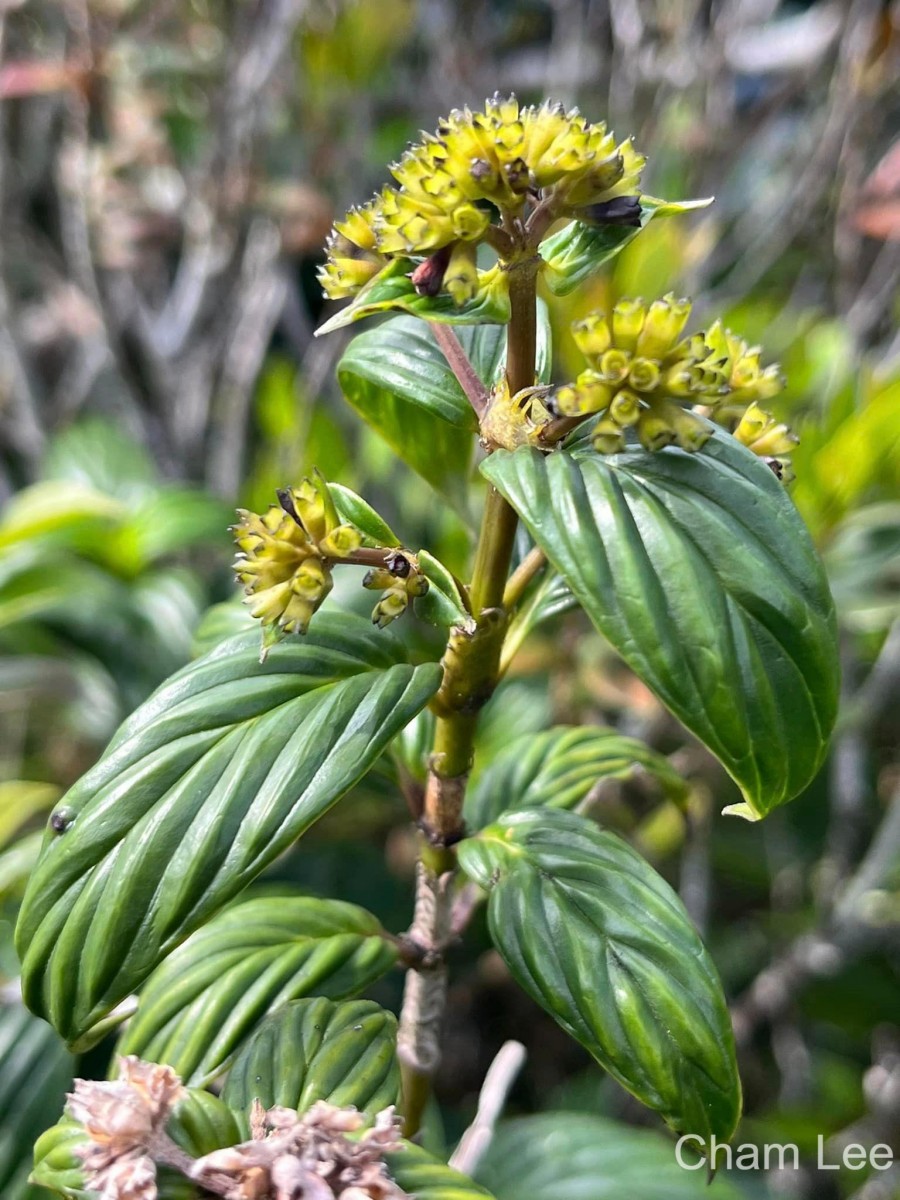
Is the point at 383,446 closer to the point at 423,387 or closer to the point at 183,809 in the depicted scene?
the point at 423,387

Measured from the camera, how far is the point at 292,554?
385 mm

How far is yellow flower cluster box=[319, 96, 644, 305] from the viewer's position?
0.35 m

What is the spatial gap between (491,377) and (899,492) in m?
0.79

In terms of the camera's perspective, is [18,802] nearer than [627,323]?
No

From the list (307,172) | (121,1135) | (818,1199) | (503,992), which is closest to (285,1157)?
(121,1135)

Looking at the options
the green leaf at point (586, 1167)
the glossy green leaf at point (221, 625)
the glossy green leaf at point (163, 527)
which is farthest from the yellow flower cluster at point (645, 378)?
the glossy green leaf at point (163, 527)

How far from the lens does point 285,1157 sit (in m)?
0.32

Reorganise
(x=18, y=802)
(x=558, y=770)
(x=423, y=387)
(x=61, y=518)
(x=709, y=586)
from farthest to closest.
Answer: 1. (x=61, y=518)
2. (x=18, y=802)
3. (x=558, y=770)
4. (x=423, y=387)
5. (x=709, y=586)

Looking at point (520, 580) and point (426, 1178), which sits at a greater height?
point (520, 580)

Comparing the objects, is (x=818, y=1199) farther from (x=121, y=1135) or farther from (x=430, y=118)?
(x=430, y=118)

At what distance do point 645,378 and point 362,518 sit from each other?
155 millimetres

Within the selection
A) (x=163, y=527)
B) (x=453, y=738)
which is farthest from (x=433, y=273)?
(x=163, y=527)

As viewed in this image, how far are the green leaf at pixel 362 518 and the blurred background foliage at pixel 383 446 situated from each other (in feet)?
0.96

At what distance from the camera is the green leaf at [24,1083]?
24.3 inches
